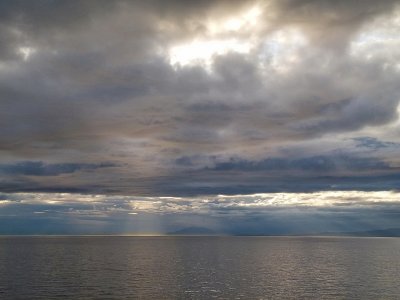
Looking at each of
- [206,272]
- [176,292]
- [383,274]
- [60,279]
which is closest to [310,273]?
[383,274]

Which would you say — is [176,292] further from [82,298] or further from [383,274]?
[383,274]

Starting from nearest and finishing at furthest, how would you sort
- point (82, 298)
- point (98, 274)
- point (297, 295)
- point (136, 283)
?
point (82, 298) → point (297, 295) → point (136, 283) → point (98, 274)

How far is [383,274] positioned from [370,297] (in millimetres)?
53006

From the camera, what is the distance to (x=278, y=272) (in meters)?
151

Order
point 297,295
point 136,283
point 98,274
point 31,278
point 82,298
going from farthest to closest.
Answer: point 98,274 → point 31,278 → point 136,283 → point 297,295 → point 82,298

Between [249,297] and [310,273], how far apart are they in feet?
187

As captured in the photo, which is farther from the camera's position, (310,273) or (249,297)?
(310,273)

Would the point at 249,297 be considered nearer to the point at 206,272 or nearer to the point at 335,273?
the point at 206,272

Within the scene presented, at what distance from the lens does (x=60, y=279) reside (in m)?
126

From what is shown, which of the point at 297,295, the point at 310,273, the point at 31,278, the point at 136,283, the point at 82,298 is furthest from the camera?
the point at 310,273

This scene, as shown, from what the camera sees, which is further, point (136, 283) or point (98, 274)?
point (98, 274)

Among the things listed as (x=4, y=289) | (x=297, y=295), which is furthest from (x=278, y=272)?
(x=4, y=289)

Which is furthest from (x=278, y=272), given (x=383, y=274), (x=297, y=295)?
(x=297, y=295)

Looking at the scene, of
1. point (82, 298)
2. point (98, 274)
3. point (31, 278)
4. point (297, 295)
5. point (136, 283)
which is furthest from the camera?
point (98, 274)
